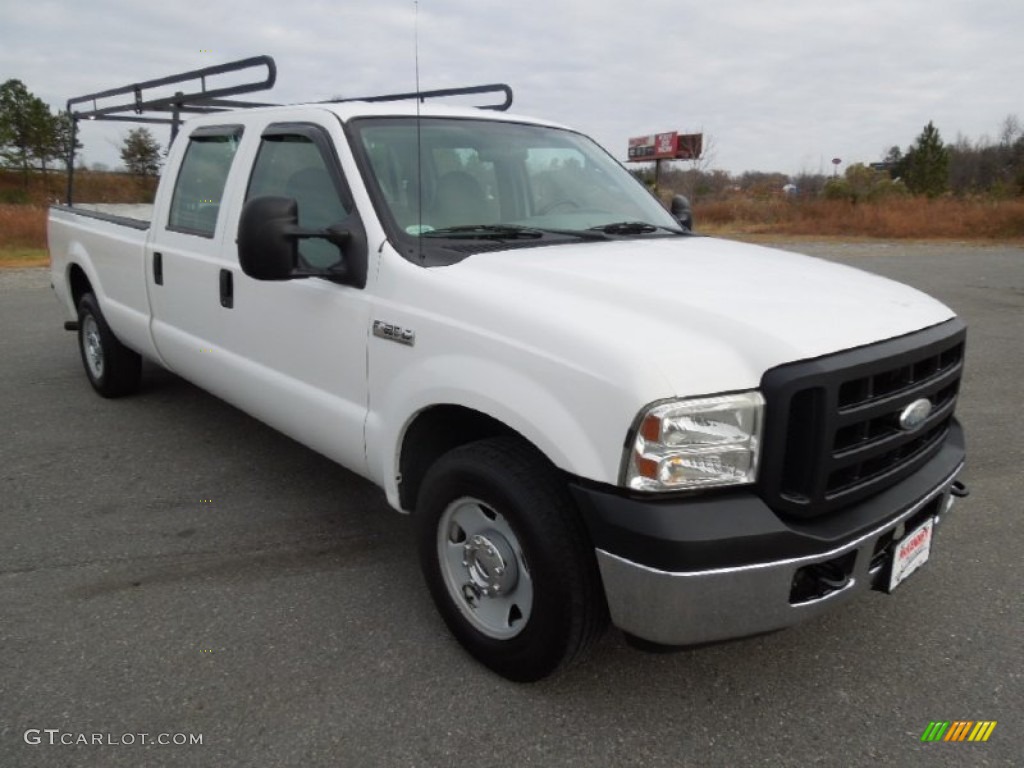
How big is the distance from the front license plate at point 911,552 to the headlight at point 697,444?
66 cm

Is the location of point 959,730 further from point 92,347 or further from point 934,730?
point 92,347

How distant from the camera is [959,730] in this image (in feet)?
7.63

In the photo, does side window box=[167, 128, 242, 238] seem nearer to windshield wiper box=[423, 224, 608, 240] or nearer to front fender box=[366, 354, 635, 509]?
windshield wiper box=[423, 224, 608, 240]

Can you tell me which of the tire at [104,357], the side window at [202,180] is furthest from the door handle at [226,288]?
the tire at [104,357]

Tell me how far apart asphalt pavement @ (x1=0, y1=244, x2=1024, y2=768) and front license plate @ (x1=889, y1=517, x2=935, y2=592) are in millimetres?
405

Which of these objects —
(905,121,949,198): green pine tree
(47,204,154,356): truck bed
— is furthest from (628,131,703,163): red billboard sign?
(47,204,154,356): truck bed

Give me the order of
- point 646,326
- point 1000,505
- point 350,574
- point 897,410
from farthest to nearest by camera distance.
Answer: point 1000,505
point 350,574
point 897,410
point 646,326

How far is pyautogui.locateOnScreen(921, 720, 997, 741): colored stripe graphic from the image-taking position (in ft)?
7.52

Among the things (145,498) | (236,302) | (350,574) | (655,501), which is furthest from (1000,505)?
(145,498)

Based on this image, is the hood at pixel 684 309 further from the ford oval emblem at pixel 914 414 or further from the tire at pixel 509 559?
the tire at pixel 509 559

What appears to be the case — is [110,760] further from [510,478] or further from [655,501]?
[655,501]

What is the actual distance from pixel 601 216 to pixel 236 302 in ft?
5.64

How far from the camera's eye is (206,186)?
4.02 meters

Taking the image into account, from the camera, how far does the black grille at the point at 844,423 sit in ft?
6.62
